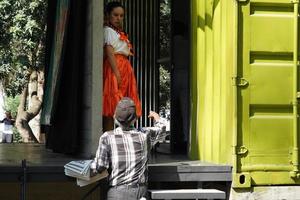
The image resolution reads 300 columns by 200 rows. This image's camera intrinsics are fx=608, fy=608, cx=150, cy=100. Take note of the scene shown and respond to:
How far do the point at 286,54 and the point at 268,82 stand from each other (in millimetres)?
338

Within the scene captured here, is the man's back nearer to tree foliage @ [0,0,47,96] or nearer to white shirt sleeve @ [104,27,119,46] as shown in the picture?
white shirt sleeve @ [104,27,119,46]

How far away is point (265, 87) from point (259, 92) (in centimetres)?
8

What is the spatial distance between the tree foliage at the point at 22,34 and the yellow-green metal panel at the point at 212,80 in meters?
10.7

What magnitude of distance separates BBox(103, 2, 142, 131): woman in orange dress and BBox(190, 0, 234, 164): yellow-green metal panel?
27.6 inches

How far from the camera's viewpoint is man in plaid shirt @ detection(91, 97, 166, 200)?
183 inches

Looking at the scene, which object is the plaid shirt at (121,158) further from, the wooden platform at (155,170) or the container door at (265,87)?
the container door at (265,87)

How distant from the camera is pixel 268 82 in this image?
5895 mm

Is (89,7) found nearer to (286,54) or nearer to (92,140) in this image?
(92,140)

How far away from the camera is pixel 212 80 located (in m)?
6.25

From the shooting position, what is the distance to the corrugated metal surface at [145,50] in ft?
29.5

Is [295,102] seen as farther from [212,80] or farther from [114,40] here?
[114,40]

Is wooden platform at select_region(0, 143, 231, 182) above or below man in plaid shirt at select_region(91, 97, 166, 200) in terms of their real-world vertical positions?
below

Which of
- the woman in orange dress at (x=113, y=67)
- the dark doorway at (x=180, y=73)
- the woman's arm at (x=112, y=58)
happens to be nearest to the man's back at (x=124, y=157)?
the woman in orange dress at (x=113, y=67)

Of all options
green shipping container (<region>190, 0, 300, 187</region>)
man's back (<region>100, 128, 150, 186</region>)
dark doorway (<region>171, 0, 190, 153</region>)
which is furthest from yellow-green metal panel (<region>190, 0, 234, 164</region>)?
man's back (<region>100, 128, 150, 186</region>)
